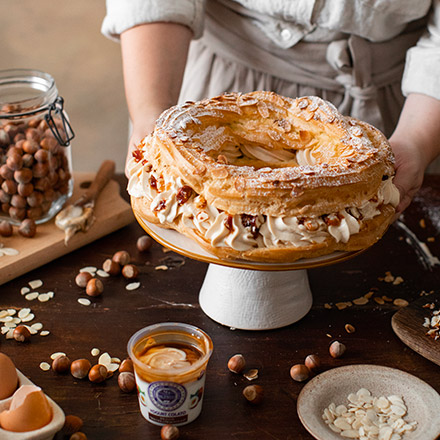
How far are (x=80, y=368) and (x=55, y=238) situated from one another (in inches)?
18.1

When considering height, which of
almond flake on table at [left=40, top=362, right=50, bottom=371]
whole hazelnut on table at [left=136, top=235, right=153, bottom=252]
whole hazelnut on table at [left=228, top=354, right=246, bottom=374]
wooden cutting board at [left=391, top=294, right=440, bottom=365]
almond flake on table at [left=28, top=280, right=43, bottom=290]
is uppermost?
wooden cutting board at [left=391, top=294, right=440, bottom=365]

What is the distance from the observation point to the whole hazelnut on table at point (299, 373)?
108cm

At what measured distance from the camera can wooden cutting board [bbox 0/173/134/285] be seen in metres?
1.37

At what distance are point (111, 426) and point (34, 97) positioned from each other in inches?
32.1

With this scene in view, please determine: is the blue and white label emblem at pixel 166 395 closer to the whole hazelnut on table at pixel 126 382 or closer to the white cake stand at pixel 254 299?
the whole hazelnut on table at pixel 126 382

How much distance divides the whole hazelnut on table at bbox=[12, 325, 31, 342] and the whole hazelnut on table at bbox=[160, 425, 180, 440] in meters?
0.35

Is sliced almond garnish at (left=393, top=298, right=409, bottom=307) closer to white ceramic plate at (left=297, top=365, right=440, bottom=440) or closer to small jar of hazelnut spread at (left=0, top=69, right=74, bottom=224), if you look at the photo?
white ceramic plate at (left=297, top=365, right=440, bottom=440)

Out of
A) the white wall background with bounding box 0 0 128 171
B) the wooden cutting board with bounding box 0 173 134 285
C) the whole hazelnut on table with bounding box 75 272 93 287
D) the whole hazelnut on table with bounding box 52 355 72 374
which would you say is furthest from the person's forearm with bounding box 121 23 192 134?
the white wall background with bounding box 0 0 128 171

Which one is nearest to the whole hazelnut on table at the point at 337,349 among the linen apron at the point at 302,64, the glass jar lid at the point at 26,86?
the linen apron at the point at 302,64

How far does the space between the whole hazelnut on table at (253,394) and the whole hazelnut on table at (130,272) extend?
0.42m

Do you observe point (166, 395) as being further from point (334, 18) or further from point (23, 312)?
point (334, 18)

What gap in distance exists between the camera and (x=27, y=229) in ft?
4.83

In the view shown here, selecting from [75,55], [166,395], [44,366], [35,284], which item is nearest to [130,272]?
[35,284]

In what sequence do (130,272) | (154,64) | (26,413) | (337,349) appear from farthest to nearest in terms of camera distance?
1. (154,64)
2. (130,272)
3. (337,349)
4. (26,413)
